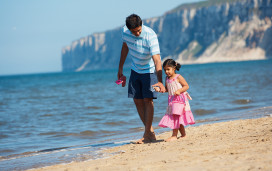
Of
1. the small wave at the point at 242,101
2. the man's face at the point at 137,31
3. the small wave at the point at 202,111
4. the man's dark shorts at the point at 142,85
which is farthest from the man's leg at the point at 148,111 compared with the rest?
the small wave at the point at 242,101

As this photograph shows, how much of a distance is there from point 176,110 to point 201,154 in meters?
1.41

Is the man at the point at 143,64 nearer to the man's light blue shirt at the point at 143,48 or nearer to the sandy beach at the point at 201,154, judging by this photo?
the man's light blue shirt at the point at 143,48

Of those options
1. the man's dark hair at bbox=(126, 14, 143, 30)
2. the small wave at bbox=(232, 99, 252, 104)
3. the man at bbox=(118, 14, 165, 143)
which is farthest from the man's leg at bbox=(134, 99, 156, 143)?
the small wave at bbox=(232, 99, 252, 104)

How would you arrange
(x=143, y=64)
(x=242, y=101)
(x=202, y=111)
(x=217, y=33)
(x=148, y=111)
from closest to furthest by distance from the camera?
1. (x=143, y=64)
2. (x=148, y=111)
3. (x=202, y=111)
4. (x=242, y=101)
5. (x=217, y=33)

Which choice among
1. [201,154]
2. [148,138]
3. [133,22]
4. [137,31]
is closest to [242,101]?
[148,138]

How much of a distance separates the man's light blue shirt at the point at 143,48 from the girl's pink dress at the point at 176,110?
384 mm

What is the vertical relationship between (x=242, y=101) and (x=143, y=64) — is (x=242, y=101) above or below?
below

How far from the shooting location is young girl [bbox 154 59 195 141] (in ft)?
18.2

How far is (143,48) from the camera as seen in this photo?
18.1ft

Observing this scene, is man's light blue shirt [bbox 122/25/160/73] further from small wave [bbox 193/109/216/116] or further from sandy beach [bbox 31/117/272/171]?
small wave [bbox 193/109/216/116]

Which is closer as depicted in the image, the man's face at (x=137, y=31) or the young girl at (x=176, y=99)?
the man's face at (x=137, y=31)

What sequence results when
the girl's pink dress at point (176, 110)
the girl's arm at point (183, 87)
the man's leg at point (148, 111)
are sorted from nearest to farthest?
the girl's arm at point (183, 87)
the girl's pink dress at point (176, 110)
the man's leg at point (148, 111)

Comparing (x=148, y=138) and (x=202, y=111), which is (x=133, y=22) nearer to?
(x=148, y=138)

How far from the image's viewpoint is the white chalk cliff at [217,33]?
392 feet
